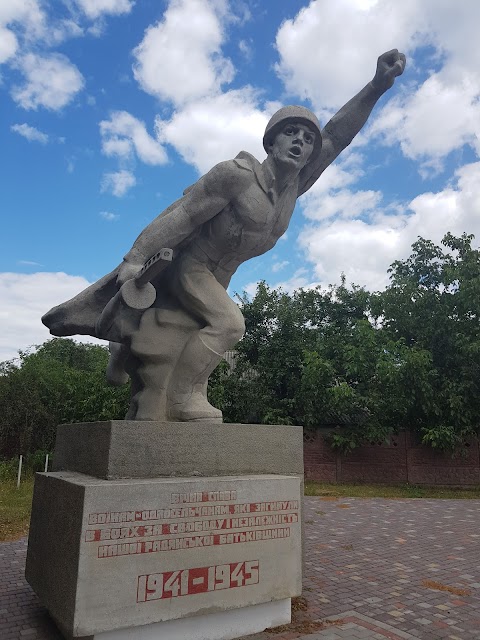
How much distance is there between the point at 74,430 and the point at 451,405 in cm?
1047

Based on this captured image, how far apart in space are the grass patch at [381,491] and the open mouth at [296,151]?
818 cm

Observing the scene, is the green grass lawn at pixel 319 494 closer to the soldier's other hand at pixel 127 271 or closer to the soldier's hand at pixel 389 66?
the soldier's other hand at pixel 127 271

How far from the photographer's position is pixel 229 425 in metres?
3.33

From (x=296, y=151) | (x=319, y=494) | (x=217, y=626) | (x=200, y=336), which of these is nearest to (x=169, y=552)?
(x=217, y=626)

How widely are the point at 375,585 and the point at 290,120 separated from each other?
361 cm

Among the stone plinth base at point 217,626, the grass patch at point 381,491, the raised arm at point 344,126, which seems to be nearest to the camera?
the stone plinth base at point 217,626

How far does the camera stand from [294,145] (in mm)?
3748

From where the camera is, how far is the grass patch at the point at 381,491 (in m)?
11.2

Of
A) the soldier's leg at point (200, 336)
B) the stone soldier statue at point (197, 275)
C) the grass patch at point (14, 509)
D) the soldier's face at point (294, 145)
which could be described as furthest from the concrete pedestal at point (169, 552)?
the grass patch at point (14, 509)

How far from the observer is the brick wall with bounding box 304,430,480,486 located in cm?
1335

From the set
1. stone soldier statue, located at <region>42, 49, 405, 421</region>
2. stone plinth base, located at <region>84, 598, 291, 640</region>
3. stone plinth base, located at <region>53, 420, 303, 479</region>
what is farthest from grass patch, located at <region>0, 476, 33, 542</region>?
stone plinth base, located at <region>84, 598, 291, 640</region>

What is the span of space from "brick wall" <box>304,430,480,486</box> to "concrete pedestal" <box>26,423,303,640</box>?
37.6ft

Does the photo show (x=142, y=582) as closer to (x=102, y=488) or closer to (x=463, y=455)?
(x=102, y=488)

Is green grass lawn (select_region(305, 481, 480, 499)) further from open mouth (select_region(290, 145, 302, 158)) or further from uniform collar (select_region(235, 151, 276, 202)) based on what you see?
open mouth (select_region(290, 145, 302, 158))
